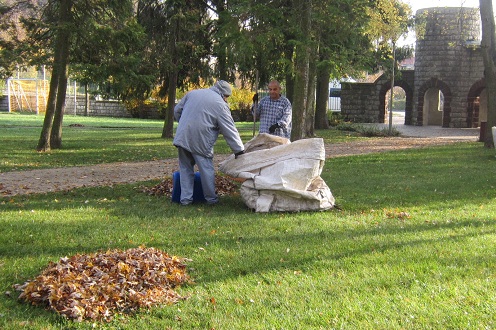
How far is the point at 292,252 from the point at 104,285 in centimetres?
210

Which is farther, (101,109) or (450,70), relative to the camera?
(101,109)

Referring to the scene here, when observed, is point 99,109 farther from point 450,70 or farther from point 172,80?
point 172,80

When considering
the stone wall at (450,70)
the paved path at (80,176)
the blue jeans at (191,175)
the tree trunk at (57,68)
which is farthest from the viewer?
the stone wall at (450,70)

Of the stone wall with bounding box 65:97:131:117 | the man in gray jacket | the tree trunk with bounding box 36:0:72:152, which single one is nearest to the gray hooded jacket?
the man in gray jacket

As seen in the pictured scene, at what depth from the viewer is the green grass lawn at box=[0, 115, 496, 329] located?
13.5ft

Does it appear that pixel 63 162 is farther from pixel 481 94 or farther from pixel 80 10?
pixel 481 94

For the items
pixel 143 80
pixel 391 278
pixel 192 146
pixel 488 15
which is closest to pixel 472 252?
pixel 391 278

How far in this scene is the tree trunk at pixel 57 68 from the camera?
53.4ft

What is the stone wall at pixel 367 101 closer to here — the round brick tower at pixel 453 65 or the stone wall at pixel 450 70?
the stone wall at pixel 450 70

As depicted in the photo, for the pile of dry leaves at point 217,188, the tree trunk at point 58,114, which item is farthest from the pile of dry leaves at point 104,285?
the tree trunk at point 58,114

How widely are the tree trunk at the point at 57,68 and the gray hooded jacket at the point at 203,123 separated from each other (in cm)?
827

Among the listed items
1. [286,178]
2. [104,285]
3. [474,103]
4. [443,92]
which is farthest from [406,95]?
[104,285]

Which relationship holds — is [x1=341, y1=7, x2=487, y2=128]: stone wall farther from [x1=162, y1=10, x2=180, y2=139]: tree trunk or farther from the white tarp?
the white tarp

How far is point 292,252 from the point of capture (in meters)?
5.80
